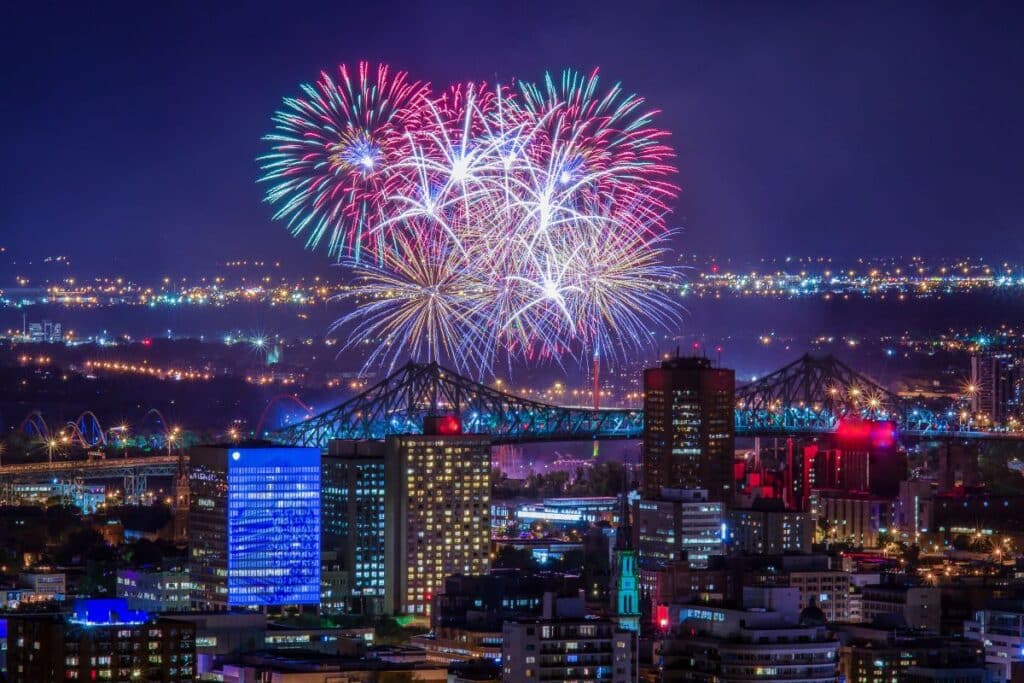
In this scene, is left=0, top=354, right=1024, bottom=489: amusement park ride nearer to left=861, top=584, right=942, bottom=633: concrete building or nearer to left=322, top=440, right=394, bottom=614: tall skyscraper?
left=322, top=440, right=394, bottom=614: tall skyscraper

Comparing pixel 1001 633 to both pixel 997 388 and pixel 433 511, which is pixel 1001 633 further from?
pixel 997 388

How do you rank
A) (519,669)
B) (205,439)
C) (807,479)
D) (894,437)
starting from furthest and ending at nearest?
(205,439)
(894,437)
(807,479)
(519,669)

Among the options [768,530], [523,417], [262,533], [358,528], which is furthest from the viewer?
[523,417]

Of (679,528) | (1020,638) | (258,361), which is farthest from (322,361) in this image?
(1020,638)

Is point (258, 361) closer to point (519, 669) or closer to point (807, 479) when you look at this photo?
point (807, 479)

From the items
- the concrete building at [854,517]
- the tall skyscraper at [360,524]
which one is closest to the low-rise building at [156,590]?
the tall skyscraper at [360,524]

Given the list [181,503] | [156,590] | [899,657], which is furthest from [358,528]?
[899,657]
